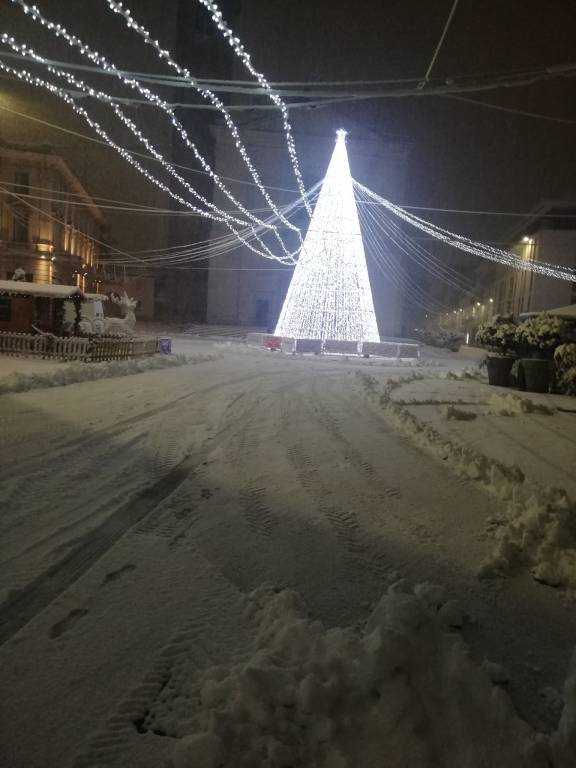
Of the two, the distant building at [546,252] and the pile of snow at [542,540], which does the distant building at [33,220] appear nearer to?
the distant building at [546,252]

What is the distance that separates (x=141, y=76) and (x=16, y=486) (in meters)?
6.62

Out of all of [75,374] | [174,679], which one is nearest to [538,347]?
[75,374]

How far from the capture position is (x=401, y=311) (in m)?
48.0

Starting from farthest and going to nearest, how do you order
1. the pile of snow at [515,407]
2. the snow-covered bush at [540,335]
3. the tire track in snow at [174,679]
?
1. the snow-covered bush at [540,335]
2. the pile of snow at [515,407]
3. the tire track in snow at [174,679]

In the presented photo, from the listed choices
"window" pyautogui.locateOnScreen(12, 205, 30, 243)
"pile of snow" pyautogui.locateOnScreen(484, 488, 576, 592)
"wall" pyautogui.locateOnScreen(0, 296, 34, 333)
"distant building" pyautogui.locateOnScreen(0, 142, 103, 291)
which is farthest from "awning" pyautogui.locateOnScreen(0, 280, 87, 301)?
"window" pyautogui.locateOnScreen(12, 205, 30, 243)

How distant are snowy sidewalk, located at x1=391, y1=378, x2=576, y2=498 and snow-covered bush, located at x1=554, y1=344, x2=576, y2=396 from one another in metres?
0.47

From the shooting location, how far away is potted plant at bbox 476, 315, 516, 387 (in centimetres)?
1455

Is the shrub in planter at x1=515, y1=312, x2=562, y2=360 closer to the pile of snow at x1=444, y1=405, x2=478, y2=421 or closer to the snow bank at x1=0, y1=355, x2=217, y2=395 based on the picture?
the pile of snow at x1=444, y1=405, x2=478, y2=421

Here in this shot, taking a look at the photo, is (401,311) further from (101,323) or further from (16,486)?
(16,486)

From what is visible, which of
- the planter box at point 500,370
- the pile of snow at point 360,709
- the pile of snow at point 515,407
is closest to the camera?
the pile of snow at point 360,709

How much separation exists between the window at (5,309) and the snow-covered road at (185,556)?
15321mm

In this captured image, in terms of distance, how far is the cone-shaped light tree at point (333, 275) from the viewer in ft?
75.4

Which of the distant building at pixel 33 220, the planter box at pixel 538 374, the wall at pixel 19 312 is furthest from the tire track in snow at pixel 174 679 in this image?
the distant building at pixel 33 220

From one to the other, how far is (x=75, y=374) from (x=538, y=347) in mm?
12274
